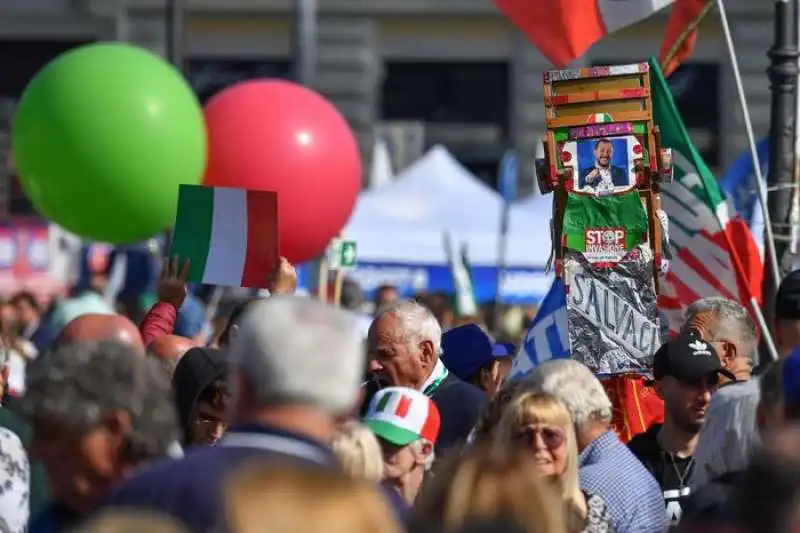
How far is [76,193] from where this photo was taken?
28.1 ft

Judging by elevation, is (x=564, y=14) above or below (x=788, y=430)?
above

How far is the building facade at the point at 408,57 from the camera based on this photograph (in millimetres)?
27797

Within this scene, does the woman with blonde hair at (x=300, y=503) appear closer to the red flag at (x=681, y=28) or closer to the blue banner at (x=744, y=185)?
the red flag at (x=681, y=28)

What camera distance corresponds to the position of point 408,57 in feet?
95.6

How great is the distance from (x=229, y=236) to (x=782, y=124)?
2.46m

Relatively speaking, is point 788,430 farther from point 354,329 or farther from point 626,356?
point 626,356

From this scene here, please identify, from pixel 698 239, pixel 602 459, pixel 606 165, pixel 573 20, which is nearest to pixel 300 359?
pixel 602 459

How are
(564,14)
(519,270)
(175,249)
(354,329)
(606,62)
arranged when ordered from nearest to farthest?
(354,329), (175,249), (564,14), (519,270), (606,62)

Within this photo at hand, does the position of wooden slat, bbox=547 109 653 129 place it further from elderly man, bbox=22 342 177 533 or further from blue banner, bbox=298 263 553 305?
blue banner, bbox=298 263 553 305

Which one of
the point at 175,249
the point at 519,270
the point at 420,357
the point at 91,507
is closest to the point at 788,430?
the point at 91,507

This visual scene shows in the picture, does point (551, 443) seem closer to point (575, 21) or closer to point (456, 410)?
point (456, 410)

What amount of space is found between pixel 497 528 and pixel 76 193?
19.5ft

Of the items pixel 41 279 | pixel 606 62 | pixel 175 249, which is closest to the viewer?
pixel 175 249

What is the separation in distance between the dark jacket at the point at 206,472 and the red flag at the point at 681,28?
582cm
